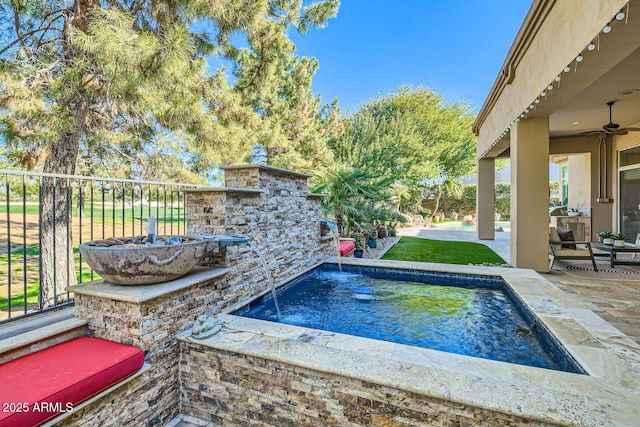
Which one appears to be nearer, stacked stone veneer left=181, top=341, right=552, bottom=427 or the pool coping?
the pool coping

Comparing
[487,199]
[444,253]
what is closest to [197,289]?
[444,253]

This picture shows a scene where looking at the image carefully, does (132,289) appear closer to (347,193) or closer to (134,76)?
(134,76)

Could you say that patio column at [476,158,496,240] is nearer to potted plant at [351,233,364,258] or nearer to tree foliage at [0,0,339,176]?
potted plant at [351,233,364,258]

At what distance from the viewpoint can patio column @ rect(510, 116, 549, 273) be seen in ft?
19.0

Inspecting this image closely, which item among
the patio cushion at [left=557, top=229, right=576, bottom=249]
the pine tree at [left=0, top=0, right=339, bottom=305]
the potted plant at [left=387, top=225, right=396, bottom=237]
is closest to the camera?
the pine tree at [left=0, top=0, right=339, bottom=305]

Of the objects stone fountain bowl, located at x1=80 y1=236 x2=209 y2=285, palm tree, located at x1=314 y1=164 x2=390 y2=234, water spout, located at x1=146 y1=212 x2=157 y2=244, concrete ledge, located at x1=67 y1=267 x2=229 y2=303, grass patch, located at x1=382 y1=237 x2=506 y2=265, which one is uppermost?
palm tree, located at x1=314 y1=164 x2=390 y2=234

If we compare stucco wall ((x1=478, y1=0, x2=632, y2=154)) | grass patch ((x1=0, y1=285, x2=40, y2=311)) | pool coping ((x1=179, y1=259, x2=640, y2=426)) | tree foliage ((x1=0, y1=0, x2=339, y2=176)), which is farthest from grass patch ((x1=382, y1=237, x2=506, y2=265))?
grass patch ((x1=0, y1=285, x2=40, y2=311))

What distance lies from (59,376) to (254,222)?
2313 millimetres

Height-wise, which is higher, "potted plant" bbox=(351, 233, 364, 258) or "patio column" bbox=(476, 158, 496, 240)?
"patio column" bbox=(476, 158, 496, 240)

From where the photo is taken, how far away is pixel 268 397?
7.22 ft

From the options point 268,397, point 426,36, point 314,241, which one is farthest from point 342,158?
point 268,397

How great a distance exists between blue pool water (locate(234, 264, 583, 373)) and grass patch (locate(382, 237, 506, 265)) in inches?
77.7

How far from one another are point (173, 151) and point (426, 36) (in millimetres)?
15914

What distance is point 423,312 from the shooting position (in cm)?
384
